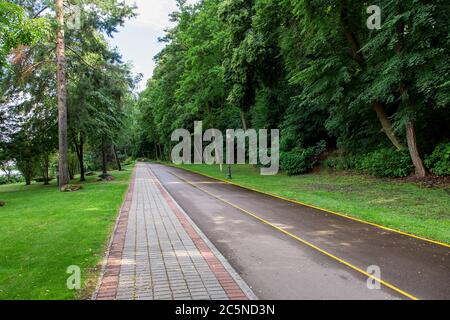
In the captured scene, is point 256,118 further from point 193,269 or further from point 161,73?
point 193,269

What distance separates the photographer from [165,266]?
6.57 metres

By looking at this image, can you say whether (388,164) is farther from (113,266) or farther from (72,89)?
(72,89)

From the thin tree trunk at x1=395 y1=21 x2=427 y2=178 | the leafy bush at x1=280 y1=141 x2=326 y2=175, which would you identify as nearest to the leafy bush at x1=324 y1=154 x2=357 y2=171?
the leafy bush at x1=280 y1=141 x2=326 y2=175

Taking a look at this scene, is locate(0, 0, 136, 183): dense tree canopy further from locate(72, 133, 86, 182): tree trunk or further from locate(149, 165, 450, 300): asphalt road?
locate(149, 165, 450, 300): asphalt road

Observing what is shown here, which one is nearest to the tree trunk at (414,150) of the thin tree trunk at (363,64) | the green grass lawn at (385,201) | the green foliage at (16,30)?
the green grass lawn at (385,201)

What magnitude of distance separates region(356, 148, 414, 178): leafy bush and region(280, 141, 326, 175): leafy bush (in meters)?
5.40

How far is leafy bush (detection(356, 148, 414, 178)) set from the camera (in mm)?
18391

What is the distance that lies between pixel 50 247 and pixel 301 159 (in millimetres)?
20637

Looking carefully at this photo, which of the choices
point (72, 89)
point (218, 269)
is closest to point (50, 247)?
point (218, 269)

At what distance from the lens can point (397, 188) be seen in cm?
1597
